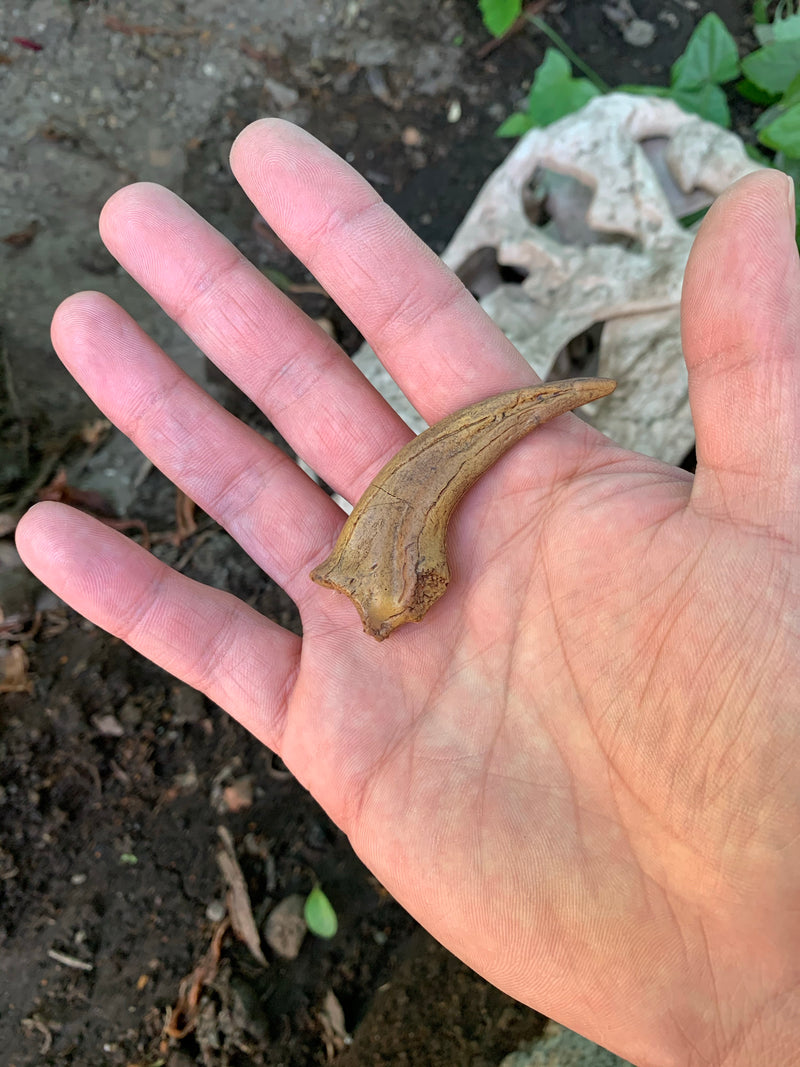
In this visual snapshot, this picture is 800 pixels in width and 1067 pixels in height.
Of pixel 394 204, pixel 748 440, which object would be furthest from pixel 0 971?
pixel 394 204

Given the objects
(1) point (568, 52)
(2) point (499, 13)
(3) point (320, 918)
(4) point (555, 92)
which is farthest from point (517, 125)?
(3) point (320, 918)

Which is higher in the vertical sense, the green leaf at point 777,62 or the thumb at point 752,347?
the thumb at point 752,347

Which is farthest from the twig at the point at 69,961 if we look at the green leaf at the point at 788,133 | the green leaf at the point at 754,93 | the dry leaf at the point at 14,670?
the green leaf at the point at 754,93

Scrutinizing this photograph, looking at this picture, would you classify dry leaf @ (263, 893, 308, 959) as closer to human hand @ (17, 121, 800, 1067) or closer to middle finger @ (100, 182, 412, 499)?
human hand @ (17, 121, 800, 1067)

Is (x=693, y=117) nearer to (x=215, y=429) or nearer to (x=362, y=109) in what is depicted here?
(x=362, y=109)

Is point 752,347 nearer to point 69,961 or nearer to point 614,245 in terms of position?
point 614,245

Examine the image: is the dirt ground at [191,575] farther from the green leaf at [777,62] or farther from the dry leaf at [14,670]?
the green leaf at [777,62]

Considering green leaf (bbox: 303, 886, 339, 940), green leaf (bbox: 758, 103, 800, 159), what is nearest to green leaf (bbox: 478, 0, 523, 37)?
green leaf (bbox: 758, 103, 800, 159)

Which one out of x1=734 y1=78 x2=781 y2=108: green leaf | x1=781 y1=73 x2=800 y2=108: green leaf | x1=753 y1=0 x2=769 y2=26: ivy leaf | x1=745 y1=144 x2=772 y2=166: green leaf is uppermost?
x1=781 y1=73 x2=800 y2=108: green leaf
